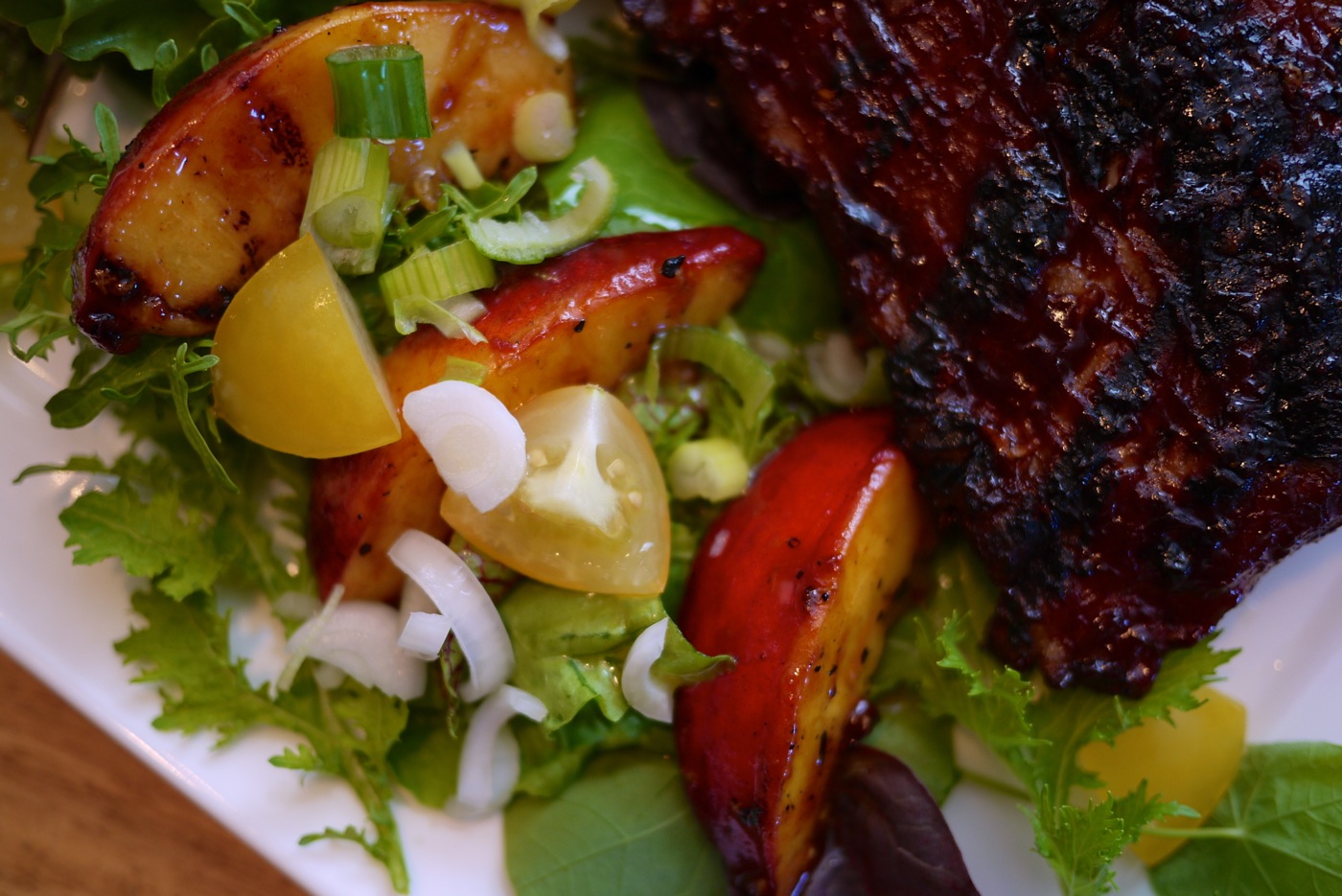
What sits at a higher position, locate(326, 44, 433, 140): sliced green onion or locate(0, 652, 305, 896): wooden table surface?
Result: locate(326, 44, 433, 140): sliced green onion

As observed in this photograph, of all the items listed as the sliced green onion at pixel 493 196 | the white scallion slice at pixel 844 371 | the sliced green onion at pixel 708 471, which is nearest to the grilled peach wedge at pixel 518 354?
the sliced green onion at pixel 493 196

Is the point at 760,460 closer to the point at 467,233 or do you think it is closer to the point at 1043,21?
the point at 467,233

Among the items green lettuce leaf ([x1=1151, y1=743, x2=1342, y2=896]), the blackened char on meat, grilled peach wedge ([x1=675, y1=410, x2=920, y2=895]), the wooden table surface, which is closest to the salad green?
green lettuce leaf ([x1=1151, y1=743, x2=1342, y2=896])

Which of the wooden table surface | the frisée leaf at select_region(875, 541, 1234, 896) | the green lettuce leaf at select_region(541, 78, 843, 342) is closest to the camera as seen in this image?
the frisée leaf at select_region(875, 541, 1234, 896)

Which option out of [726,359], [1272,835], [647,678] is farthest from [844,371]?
[1272,835]

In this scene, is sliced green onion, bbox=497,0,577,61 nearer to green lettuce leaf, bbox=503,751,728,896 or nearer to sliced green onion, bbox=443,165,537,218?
sliced green onion, bbox=443,165,537,218

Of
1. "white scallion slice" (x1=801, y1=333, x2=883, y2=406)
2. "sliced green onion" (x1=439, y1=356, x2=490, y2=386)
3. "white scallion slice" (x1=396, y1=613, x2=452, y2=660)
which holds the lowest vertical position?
"white scallion slice" (x1=396, y1=613, x2=452, y2=660)

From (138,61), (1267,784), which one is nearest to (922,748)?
(1267,784)
